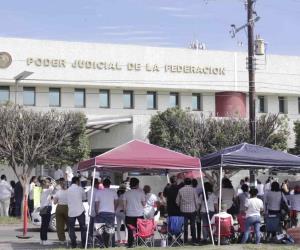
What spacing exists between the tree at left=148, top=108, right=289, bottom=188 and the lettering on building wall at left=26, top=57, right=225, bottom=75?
5942 millimetres

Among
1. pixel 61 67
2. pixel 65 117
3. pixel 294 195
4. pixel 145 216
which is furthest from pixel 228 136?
pixel 145 216

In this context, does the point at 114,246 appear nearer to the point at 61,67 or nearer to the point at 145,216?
the point at 145,216

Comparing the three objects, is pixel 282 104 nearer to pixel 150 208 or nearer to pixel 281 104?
pixel 281 104

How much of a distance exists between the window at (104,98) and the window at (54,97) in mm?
2628

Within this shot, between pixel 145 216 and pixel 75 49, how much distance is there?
2435 centimetres

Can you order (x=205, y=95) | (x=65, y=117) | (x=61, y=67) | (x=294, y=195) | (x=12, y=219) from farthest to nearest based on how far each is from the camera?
1. (x=205, y=95)
2. (x=61, y=67)
3. (x=65, y=117)
4. (x=12, y=219)
5. (x=294, y=195)

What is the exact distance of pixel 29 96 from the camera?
4103cm

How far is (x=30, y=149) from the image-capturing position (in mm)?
29188

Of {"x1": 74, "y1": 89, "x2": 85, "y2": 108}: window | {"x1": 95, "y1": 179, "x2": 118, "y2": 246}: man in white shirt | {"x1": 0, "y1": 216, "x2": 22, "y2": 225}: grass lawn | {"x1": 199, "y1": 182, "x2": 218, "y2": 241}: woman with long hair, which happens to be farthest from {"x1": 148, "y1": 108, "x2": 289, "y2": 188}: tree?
{"x1": 95, "y1": 179, "x2": 118, "y2": 246}: man in white shirt

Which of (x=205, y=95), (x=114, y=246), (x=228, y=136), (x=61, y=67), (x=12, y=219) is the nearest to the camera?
(x=114, y=246)

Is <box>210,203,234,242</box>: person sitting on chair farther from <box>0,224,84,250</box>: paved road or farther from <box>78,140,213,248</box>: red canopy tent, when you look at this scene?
<box>0,224,84,250</box>: paved road

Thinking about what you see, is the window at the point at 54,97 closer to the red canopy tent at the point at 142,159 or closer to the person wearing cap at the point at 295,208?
the person wearing cap at the point at 295,208

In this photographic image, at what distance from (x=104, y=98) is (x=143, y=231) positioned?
26.0m

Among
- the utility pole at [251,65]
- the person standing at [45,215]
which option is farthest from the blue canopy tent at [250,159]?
the utility pole at [251,65]
